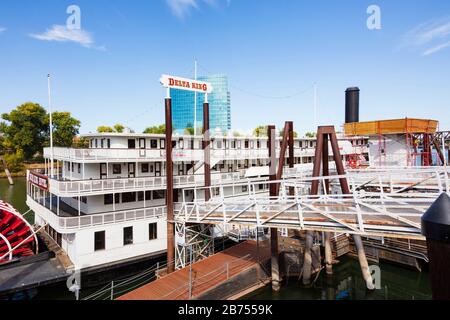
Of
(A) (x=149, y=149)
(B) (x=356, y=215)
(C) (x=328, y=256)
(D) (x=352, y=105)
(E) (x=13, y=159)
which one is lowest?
(C) (x=328, y=256)

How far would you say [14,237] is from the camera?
20891mm

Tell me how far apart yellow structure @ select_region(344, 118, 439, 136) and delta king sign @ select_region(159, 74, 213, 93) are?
65.0ft

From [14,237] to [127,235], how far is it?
7691 millimetres

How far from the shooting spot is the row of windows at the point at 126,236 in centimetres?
1993

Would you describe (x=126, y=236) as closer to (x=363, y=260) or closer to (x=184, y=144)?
(x=184, y=144)

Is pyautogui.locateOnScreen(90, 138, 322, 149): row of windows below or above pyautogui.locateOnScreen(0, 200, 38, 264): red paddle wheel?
above

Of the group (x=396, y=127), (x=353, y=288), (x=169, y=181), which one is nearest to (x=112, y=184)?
(x=169, y=181)

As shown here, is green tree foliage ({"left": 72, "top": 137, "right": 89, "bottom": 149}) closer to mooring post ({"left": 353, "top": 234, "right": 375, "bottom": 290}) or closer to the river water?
the river water

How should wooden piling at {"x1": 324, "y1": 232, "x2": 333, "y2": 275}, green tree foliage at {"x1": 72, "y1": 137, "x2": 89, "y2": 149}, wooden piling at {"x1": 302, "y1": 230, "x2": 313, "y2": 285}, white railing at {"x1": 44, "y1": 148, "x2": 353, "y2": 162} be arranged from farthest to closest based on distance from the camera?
green tree foliage at {"x1": 72, "y1": 137, "x2": 89, "y2": 149}, white railing at {"x1": 44, "y1": 148, "x2": 353, "y2": 162}, wooden piling at {"x1": 324, "y1": 232, "x2": 333, "y2": 275}, wooden piling at {"x1": 302, "y1": 230, "x2": 313, "y2": 285}

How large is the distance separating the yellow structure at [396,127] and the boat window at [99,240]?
92.5ft

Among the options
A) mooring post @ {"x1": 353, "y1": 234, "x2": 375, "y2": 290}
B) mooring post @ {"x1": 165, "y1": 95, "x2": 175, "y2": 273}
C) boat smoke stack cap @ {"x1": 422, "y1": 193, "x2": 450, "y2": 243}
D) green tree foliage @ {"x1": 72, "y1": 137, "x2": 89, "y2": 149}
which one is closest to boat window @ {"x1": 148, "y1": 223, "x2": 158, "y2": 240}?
mooring post @ {"x1": 165, "y1": 95, "x2": 175, "y2": 273}

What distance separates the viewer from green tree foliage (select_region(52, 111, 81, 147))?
2859 inches

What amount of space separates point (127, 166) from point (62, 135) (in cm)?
5791

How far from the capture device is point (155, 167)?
25.3m
